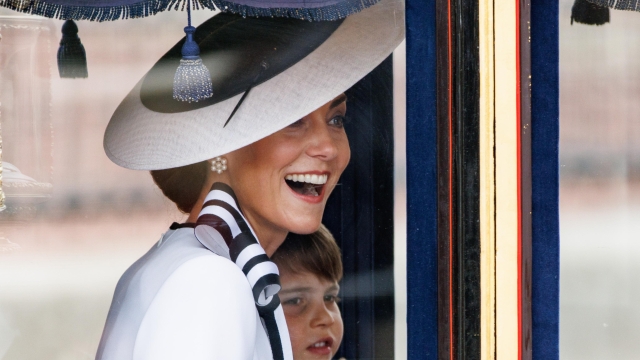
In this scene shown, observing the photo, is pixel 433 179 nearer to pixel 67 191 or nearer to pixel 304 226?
pixel 304 226

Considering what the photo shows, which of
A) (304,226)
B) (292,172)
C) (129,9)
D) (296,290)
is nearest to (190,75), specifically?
(129,9)

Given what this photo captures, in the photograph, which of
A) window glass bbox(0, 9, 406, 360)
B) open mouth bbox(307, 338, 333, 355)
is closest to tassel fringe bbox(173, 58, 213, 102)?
window glass bbox(0, 9, 406, 360)

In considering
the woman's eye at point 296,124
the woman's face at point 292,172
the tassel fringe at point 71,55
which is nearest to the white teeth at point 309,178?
the woman's face at point 292,172

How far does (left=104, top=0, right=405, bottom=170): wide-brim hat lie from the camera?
163cm

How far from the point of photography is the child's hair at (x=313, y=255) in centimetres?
171

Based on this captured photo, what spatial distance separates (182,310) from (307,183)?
374 millimetres

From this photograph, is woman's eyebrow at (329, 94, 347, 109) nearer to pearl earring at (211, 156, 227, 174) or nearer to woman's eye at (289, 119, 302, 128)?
woman's eye at (289, 119, 302, 128)

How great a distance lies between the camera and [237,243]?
165cm

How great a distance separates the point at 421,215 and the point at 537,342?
0.41 m

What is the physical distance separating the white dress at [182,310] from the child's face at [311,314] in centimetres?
8

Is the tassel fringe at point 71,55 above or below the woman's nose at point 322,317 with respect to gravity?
above

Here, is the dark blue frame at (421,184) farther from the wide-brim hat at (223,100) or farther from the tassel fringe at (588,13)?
the tassel fringe at (588,13)

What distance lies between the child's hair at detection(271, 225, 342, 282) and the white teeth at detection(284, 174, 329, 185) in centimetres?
10

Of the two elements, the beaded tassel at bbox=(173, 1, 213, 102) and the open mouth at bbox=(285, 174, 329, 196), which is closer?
the beaded tassel at bbox=(173, 1, 213, 102)
